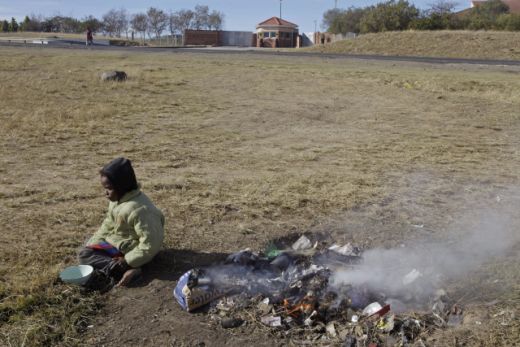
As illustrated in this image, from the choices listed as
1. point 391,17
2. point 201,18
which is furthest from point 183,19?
point 391,17

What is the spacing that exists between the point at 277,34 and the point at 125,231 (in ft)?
215

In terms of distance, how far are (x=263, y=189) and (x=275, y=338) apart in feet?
9.15

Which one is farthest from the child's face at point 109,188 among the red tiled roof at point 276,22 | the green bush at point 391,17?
the red tiled roof at point 276,22

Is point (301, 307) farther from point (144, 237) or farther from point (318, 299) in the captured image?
point (144, 237)

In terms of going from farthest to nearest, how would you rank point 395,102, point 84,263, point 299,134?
point 395,102, point 299,134, point 84,263

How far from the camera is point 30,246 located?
13.4ft

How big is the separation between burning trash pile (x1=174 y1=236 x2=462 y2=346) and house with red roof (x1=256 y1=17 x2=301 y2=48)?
6033 cm

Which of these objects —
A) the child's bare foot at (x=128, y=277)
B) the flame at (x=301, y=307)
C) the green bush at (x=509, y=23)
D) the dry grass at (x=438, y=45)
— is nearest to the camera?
the flame at (x=301, y=307)

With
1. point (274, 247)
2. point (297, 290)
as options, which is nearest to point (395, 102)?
point (274, 247)

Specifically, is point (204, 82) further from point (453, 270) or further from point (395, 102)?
point (453, 270)

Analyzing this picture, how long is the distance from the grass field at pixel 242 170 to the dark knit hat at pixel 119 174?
2.50 feet

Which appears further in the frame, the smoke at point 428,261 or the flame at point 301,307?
the smoke at point 428,261

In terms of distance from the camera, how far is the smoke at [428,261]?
11.8ft

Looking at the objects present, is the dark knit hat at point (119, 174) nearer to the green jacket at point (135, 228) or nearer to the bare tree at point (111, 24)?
the green jacket at point (135, 228)
